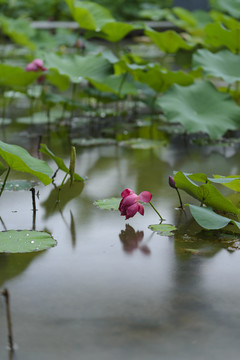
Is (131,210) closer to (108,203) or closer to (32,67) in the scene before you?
(108,203)

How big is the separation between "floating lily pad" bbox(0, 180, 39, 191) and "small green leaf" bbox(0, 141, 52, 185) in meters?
0.22

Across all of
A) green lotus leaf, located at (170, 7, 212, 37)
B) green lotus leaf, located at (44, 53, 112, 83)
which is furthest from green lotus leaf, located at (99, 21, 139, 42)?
green lotus leaf, located at (170, 7, 212, 37)

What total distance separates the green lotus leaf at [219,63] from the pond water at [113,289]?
1097 mm

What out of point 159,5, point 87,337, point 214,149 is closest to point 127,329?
→ point 87,337

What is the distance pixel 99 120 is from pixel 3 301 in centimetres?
223

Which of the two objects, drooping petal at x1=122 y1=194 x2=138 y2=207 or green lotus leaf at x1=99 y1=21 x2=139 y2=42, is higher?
green lotus leaf at x1=99 y1=21 x2=139 y2=42

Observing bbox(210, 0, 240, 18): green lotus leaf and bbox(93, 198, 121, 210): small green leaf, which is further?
bbox(210, 0, 240, 18): green lotus leaf

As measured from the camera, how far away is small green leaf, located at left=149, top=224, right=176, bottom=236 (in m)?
1.50

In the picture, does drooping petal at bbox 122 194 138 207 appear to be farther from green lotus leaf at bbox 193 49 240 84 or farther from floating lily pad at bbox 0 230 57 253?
green lotus leaf at bbox 193 49 240 84

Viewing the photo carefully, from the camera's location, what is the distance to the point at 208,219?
1.46m

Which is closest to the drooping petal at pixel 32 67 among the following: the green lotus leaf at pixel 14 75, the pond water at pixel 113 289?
the green lotus leaf at pixel 14 75

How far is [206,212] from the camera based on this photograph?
1.48m

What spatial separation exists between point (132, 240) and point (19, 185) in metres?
0.55

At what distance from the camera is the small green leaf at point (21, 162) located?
1.52 m
